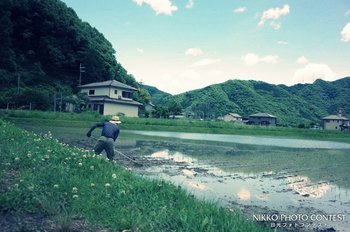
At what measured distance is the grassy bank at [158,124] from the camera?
1308 inches

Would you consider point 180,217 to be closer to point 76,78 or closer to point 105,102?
point 105,102

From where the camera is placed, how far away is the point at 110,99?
48.8 meters

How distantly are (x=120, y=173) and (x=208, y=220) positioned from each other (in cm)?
387

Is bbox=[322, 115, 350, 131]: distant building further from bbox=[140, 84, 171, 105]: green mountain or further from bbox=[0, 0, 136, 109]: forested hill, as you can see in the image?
bbox=[0, 0, 136, 109]: forested hill

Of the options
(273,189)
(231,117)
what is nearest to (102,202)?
(273,189)

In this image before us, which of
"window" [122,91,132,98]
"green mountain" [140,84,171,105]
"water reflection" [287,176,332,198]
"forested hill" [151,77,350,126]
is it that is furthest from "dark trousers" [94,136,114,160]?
"green mountain" [140,84,171,105]

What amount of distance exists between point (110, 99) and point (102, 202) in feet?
145

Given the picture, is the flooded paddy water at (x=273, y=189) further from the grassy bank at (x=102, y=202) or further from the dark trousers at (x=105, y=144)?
the grassy bank at (x=102, y=202)

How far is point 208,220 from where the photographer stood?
4.79 meters

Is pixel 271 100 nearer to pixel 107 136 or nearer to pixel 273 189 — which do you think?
pixel 273 189

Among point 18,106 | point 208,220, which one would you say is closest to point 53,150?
point 208,220

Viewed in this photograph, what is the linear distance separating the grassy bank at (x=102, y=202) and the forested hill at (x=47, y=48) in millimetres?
43408

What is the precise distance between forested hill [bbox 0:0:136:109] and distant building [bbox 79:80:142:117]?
4.67 meters

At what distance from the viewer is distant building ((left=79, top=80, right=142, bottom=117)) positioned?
48.5 meters
